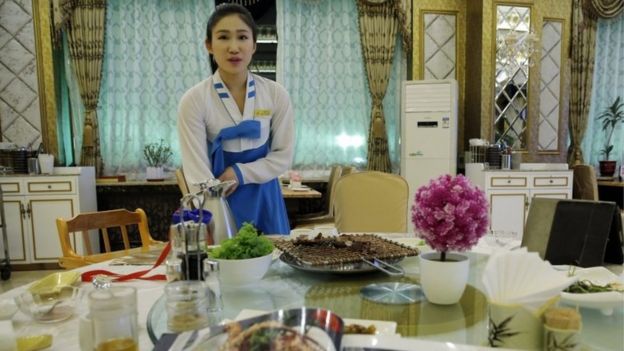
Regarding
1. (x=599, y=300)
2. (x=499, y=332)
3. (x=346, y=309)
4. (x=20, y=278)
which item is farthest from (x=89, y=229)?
(x=20, y=278)

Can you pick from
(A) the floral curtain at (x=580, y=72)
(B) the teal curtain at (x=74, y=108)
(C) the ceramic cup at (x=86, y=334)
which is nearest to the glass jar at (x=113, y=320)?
(C) the ceramic cup at (x=86, y=334)

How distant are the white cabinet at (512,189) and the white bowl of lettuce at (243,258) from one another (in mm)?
3199

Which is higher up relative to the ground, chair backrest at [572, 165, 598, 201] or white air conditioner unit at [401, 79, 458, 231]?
white air conditioner unit at [401, 79, 458, 231]

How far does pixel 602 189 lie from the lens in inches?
175

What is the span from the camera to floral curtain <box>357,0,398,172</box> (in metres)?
4.09

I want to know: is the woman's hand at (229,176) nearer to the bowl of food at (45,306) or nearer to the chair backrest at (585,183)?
the bowl of food at (45,306)

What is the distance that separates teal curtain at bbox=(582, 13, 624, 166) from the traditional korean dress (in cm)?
444

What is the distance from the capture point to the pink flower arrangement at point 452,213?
2.27 feet

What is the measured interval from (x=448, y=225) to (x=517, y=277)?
0.45 ft

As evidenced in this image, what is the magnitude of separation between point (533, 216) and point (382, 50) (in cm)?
330

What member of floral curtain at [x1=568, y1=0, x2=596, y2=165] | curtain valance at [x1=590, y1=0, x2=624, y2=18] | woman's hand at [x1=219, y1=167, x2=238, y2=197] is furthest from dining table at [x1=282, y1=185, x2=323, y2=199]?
curtain valance at [x1=590, y1=0, x2=624, y2=18]

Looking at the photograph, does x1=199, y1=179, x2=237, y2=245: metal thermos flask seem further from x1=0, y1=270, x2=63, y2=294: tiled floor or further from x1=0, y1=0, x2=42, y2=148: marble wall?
x1=0, y1=0, x2=42, y2=148: marble wall

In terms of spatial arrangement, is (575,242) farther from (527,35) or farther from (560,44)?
(560,44)

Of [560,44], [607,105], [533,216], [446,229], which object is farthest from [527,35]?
[446,229]
